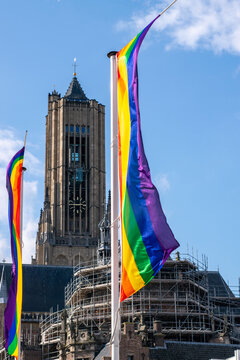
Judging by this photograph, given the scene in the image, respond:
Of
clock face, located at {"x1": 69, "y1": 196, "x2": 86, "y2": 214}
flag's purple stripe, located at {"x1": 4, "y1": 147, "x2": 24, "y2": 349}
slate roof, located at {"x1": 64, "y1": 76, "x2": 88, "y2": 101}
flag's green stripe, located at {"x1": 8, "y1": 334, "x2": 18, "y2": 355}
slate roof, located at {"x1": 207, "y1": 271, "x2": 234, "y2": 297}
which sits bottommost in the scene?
flag's green stripe, located at {"x1": 8, "y1": 334, "x2": 18, "y2": 355}

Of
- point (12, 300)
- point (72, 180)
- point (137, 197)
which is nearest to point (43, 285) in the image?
point (72, 180)

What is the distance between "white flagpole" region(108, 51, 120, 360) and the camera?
1798 centimetres

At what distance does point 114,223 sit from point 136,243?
143 centimetres

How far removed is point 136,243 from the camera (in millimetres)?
17734

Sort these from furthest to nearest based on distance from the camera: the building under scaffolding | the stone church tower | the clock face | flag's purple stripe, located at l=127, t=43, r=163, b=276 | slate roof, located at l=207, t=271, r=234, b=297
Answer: the clock face, the stone church tower, slate roof, located at l=207, t=271, r=234, b=297, the building under scaffolding, flag's purple stripe, located at l=127, t=43, r=163, b=276

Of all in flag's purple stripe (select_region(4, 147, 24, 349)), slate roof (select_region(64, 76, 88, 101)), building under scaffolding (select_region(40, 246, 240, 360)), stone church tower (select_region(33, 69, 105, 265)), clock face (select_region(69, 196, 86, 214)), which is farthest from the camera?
slate roof (select_region(64, 76, 88, 101))

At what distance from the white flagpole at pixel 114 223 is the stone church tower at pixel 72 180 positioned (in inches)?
3075

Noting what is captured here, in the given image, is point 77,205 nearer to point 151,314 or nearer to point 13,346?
point 151,314

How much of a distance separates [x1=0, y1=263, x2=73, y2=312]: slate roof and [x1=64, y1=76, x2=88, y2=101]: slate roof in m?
37.1

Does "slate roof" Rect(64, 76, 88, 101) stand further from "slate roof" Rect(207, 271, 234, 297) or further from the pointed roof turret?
"slate roof" Rect(207, 271, 234, 297)

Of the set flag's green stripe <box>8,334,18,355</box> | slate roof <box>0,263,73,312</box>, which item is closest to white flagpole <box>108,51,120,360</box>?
flag's green stripe <box>8,334,18,355</box>

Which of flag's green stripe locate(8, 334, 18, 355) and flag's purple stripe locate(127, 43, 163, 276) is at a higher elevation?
flag's purple stripe locate(127, 43, 163, 276)

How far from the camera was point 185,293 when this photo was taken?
57062 mm

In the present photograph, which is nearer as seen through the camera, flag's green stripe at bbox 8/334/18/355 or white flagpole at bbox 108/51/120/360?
white flagpole at bbox 108/51/120/360
